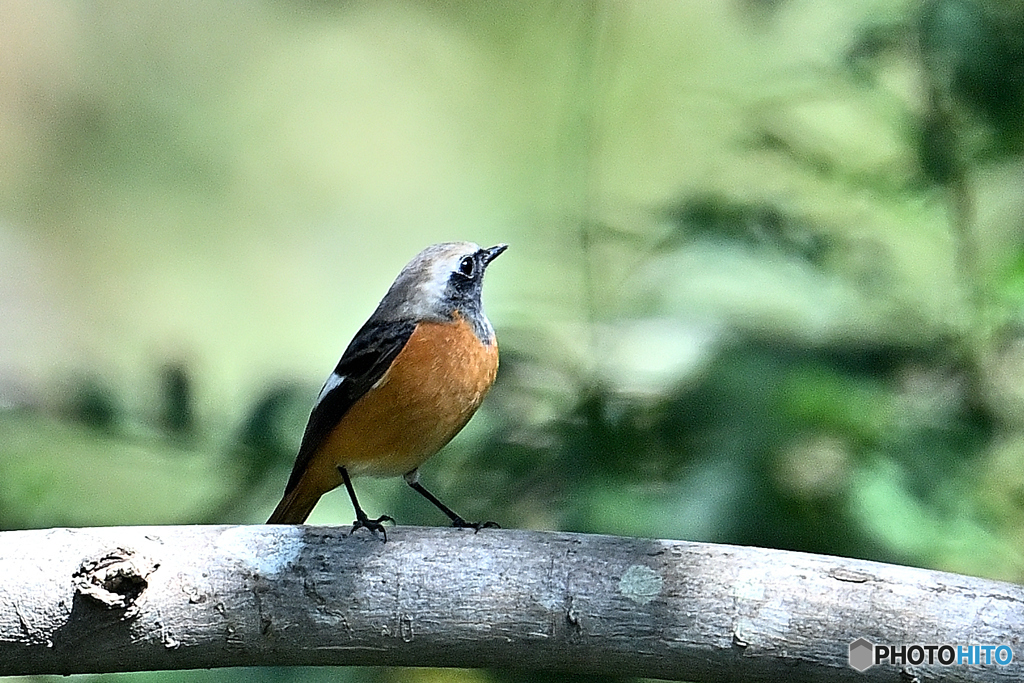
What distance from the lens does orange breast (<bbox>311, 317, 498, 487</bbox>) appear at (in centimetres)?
322

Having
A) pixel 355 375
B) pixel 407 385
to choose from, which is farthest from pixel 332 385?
pixel 407 385

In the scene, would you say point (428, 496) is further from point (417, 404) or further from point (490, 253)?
point (490, 253)

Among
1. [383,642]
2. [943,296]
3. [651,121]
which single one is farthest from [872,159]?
[651,121]

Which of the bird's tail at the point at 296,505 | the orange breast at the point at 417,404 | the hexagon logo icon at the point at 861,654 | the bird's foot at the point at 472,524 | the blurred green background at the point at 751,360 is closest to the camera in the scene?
the hexagon logo icon at the point at 861,654

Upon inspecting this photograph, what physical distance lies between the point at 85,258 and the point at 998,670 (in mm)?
8185

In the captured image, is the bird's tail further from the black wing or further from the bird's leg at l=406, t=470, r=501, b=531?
the bird's leg at l=406, t=470, r=501, b=531

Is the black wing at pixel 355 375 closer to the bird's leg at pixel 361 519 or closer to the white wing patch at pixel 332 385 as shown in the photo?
the white wing patch at pixel 332 385

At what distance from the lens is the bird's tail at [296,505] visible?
3.54m

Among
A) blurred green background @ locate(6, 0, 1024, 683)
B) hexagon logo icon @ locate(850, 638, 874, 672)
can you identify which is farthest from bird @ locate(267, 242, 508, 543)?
hexagon logo icon @ locate(850, 638, 874, 672)

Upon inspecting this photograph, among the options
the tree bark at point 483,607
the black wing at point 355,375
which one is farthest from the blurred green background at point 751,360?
the tree bark at point 483,607

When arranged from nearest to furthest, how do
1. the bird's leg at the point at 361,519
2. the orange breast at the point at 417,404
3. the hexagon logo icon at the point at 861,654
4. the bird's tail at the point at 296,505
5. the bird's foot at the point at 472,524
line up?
the hexagon logo icon at the point at 861,654 < the bird's leg at the point at 361,519 < the bird's foot at the point at 472,524 < the orange breast at the point at 417,404 < the bird's tail at the point at 296,505

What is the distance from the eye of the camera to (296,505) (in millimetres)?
3605

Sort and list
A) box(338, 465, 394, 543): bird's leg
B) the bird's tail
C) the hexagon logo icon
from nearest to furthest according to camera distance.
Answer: the hexagon logo icon → box(338, 465, 394, 543): bird's leg → the bird's tail

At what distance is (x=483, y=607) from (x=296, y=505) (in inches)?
50.6
